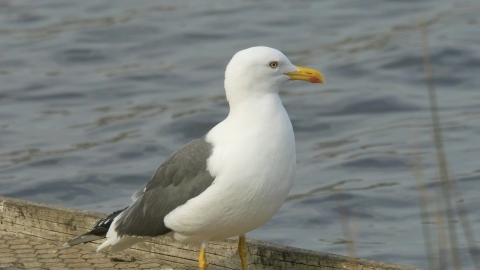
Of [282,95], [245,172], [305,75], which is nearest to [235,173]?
[245,172]

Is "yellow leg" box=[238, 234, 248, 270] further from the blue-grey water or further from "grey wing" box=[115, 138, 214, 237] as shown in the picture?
the blue-grey water

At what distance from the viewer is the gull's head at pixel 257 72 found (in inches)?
218

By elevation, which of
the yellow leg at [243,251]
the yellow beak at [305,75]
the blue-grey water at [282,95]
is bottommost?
the yellow leg at [243,251]

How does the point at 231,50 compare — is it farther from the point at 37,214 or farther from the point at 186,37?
the point at 37,214

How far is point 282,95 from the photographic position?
46.8ft

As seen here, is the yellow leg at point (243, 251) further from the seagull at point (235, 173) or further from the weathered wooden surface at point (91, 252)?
the weathered wooden surface at point (91, 252)

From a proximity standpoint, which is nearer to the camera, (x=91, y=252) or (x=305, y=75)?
(x=305, y=75)

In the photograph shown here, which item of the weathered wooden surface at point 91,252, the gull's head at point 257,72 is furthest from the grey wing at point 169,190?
the weathered wooden surface at point 91,252

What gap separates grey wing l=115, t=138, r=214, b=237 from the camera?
5.48m

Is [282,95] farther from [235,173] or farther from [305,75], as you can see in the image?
[235,173]

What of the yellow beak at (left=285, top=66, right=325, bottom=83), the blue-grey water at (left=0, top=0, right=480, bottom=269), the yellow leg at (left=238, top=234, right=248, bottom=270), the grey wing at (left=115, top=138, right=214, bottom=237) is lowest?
the yellow leg at (left=238, top=234, right=248, bottom=270)

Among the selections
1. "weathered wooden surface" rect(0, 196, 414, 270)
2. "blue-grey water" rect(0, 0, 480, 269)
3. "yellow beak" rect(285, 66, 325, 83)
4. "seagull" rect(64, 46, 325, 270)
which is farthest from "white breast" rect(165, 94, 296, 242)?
"blue-grey water" rect(0, 0, 480, 269)

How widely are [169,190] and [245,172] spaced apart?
671mm

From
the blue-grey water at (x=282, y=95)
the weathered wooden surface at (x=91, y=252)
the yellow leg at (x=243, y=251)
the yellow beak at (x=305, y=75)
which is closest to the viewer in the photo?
the yellow beak at (x=305, y=75)
